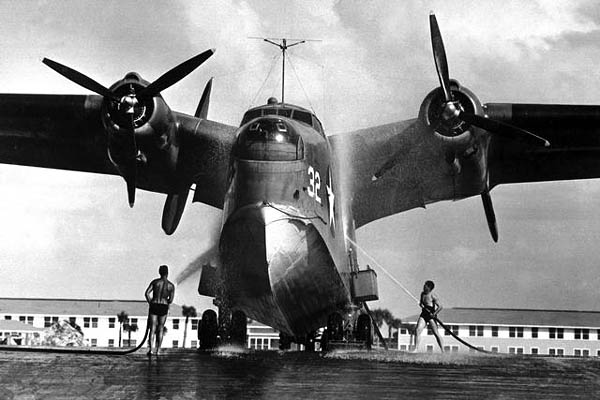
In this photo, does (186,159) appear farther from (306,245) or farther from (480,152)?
(480,152)

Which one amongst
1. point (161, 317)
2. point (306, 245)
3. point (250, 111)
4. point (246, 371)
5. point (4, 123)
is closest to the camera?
point (246, 371)

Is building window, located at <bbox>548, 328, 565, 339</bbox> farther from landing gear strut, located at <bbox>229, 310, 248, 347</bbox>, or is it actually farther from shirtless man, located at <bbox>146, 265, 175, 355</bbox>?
shirtless man, located at <bbox>146, 265, 175, 355</bbox>

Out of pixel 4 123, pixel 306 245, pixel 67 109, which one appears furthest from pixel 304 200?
pixel 4 123

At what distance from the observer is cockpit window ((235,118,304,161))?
1523 centimetres

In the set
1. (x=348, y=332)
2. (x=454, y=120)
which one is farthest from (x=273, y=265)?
(x=454, y=120)

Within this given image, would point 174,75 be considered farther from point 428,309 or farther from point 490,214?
point 490,214

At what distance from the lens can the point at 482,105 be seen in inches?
728

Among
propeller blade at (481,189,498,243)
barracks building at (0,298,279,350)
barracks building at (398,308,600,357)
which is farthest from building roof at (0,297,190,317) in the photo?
propeller blade at (481,189,498,243)

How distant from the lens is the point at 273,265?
48.0 ft

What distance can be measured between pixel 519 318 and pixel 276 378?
78.2 metres

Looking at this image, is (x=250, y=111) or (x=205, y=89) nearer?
(x=250, y=111)

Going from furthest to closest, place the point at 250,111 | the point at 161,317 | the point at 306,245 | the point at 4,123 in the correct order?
1. the point at 4,123
2. the point at 250,111
3. the point at 306,245
4. the point at 161,317

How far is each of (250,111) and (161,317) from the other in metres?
4.82

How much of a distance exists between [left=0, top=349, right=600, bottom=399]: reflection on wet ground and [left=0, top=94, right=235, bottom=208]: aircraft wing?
21.1ft
